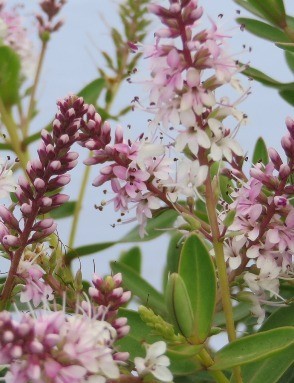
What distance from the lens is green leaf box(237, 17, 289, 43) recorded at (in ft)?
3.85

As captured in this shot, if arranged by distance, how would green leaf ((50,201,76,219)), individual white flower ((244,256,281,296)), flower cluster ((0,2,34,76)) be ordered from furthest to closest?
flower cluster ((0,2,34,76)) < green leaf ((50,201,76,219)) < individual white flower ((244,256,281,296))

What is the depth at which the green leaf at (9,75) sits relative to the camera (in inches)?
50.6

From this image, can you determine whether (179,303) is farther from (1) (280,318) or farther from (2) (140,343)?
(1) (280,318)

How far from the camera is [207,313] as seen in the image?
77 cm

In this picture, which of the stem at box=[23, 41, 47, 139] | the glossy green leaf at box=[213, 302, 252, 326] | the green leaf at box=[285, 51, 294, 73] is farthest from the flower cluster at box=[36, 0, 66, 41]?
the glossy green leaf at box=[213, 302, 252, 326]

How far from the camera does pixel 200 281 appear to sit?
2.56ft

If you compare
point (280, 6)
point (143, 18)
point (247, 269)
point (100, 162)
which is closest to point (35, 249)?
point (100, 162)

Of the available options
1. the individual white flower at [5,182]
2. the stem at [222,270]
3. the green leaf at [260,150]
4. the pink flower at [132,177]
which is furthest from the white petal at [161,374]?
the green leaf at [260,150]

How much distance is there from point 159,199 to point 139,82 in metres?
0.13

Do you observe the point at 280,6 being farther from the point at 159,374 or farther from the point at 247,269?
the point at 159,374

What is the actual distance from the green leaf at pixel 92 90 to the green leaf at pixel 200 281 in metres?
0.66

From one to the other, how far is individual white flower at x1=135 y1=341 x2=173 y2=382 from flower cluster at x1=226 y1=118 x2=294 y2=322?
0.55 feet

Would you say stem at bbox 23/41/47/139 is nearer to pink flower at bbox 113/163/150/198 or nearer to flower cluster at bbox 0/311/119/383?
pink flower at bbox 113/163/150/198

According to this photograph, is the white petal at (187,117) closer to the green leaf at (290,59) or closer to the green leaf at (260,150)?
the green leaf at (260,150)
